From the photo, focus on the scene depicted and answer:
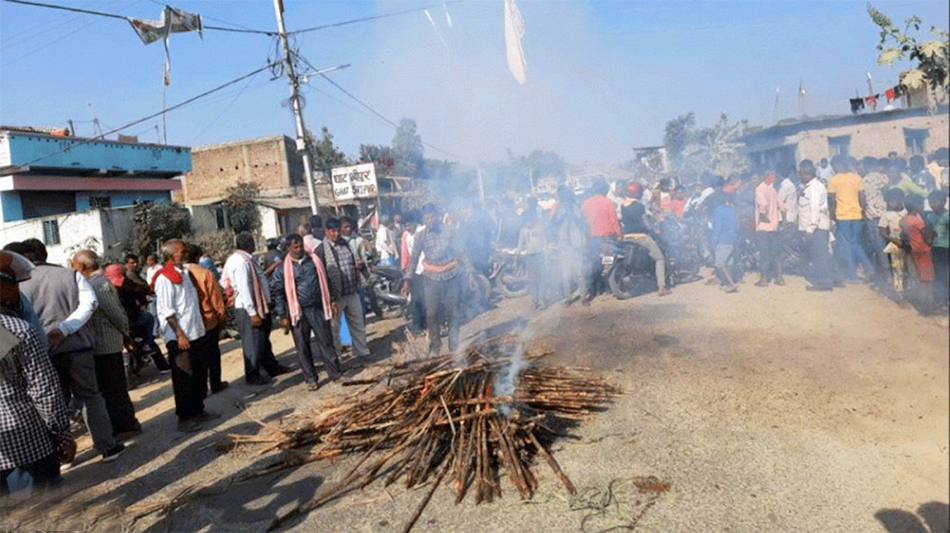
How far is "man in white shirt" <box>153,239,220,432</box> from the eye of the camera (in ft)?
17.5

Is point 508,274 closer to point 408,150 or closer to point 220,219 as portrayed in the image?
point 408,150

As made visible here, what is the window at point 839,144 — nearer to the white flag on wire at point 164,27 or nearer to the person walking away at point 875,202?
the person walking away at point 875,202

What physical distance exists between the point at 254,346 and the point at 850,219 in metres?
7.38

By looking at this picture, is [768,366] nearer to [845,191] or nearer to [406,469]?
[406,469]

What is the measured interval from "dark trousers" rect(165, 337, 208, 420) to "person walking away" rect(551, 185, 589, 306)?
5429mm

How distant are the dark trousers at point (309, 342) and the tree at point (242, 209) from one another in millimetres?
18537

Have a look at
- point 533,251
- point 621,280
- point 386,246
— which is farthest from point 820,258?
point 386,246

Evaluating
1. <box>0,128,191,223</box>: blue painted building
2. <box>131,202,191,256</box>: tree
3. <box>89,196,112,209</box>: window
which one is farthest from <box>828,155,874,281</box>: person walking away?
<box>89,196,112,209</box>: window

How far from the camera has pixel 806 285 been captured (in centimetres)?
772

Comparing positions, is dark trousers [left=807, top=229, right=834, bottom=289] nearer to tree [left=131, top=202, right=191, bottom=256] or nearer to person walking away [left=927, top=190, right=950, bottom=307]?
person walking away [left=927, top=190, right=950, bottom=307]

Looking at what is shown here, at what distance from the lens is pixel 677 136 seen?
1282 centimetres

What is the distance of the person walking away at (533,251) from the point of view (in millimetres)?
9570

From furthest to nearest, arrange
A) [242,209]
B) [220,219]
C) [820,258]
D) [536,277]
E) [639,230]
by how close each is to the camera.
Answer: [242,209]
[220,219]
[536,277]
[639,230]
[820,258]

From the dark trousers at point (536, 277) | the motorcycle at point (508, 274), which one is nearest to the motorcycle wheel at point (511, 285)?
the motorcycle at point (508, 274)
